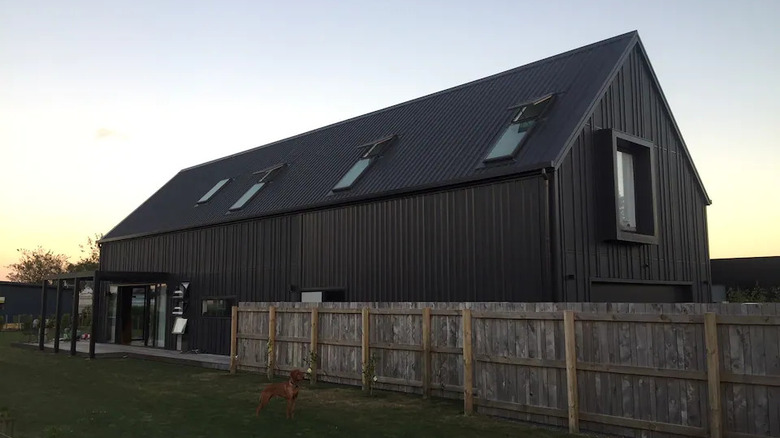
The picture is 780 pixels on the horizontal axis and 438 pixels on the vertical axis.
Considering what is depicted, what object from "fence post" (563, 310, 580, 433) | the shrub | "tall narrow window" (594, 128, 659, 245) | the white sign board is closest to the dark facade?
the shrub

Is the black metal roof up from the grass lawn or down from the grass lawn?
up

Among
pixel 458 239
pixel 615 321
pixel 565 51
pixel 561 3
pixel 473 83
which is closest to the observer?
pixel 615 321

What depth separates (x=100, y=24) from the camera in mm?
17703

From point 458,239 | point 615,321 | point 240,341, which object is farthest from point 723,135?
point 240,341

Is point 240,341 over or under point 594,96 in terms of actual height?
under

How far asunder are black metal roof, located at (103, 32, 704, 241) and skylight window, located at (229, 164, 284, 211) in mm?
258

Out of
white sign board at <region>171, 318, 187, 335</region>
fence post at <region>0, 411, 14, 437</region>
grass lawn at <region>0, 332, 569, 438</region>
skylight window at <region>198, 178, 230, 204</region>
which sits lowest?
grass lawn at <region>0, 332, 569, 438</region>

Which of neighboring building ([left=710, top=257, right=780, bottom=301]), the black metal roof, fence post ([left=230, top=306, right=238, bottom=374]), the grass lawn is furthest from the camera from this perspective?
neighboring building ([left=710, top=257, right=780, bottom=301])

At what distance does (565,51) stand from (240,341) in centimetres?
1186

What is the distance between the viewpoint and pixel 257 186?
22562 mm

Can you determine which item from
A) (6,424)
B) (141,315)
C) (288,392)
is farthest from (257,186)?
(6,424)

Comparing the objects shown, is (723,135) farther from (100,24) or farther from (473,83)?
(100,24)

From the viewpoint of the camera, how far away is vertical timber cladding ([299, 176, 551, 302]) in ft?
42.3

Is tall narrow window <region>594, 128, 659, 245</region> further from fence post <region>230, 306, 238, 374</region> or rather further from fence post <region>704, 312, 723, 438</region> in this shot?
fence post <region>230, 306, 238, 374</region>
